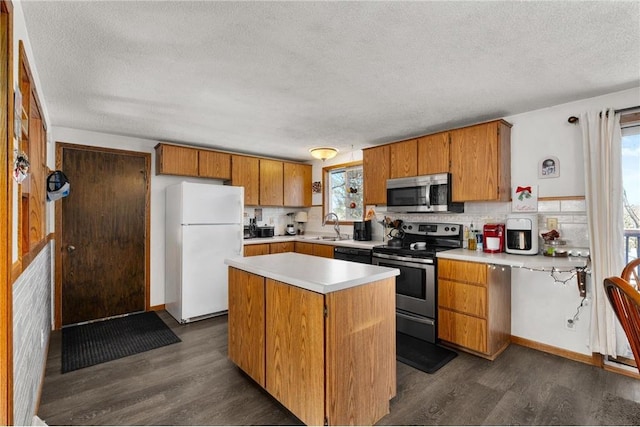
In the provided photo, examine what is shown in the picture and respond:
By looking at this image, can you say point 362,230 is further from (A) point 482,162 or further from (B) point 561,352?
(B) point 561,352

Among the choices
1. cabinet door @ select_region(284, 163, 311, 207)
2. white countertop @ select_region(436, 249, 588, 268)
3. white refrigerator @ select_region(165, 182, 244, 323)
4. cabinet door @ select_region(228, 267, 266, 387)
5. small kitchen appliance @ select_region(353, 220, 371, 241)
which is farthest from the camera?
cabinet door @ select_region(284, 163, 311, 207)

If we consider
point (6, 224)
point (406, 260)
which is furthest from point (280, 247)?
point (6, 224)

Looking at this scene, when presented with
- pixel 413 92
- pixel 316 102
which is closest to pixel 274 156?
pixel 316 102

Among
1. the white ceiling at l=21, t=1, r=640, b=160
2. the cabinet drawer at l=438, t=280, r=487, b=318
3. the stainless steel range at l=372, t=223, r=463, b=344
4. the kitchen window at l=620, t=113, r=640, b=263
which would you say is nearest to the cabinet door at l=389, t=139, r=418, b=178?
the white ceiling at l=21, t=1, r=640, b=160

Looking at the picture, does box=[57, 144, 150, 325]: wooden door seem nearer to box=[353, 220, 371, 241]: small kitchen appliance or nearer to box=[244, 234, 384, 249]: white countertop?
box=[244, 234, 384, 249]: white countertop

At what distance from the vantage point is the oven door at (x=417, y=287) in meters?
3.09

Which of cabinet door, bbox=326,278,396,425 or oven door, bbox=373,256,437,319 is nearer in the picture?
cabinet door, bbox=326,278,396,425

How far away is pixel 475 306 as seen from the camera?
2801 mm

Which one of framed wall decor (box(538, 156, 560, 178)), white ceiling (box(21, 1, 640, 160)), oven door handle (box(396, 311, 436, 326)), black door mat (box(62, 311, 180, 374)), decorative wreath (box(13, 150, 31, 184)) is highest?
white ceiling (box(21, 1, 640, 160))

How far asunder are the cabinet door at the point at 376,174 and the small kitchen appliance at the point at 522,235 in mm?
1417

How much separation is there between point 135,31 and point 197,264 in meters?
2.66

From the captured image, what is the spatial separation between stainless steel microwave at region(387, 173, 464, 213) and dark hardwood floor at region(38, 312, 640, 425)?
1.49 m

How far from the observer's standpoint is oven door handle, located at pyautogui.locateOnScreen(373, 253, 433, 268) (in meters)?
3.13

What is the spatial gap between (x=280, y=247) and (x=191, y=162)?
169 centimetres
